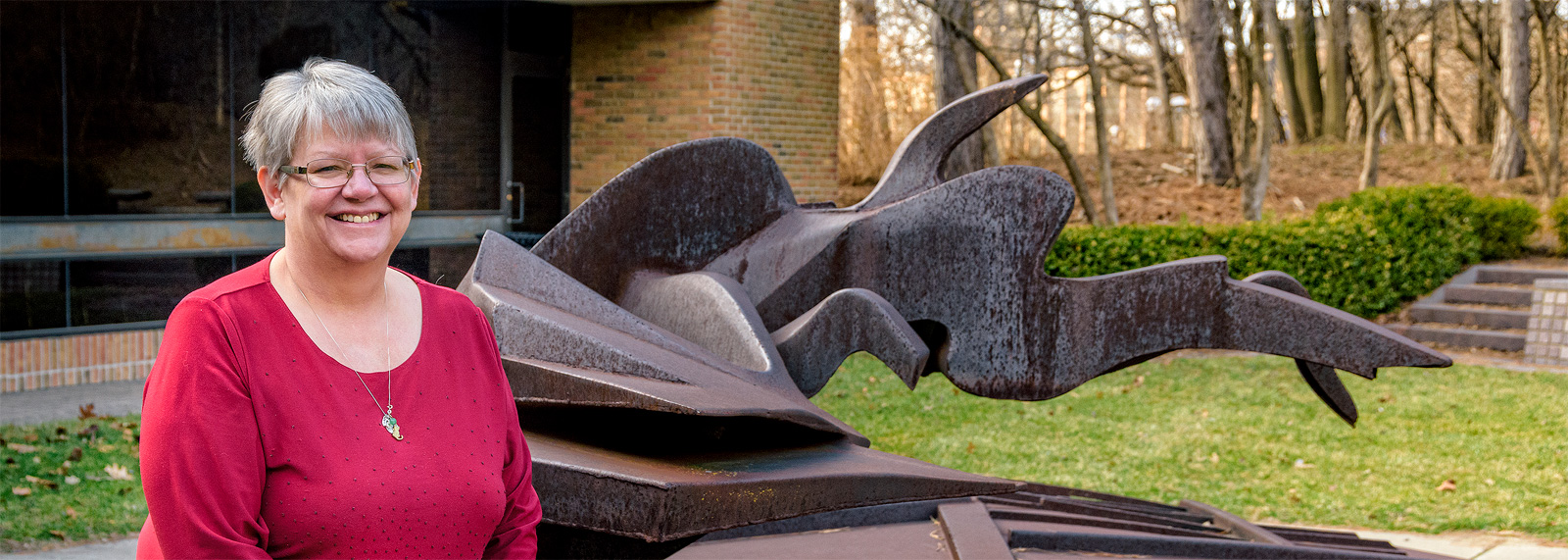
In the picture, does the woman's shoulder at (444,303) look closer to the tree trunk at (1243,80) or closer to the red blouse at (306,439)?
the red blouse at (306,439)

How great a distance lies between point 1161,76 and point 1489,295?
7.84m

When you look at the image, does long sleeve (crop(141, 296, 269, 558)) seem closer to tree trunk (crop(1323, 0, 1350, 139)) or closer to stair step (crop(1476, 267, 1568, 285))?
stair step (crop(1476, 267, 1568, 285))

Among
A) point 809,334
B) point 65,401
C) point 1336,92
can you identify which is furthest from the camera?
point 1336,92

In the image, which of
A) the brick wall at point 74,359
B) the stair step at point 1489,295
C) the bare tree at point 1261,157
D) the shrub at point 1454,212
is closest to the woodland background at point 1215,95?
the bare tree at point 1261,157

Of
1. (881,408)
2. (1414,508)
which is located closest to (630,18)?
(881,408)

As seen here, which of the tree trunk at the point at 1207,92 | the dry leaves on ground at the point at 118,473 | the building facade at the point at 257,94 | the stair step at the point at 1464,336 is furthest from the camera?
the tree trunk at the point at 1207,92

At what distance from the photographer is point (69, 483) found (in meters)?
6.79

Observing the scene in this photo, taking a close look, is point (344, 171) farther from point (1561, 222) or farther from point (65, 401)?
point (1561, 222)

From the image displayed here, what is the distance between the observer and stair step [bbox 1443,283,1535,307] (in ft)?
39.7

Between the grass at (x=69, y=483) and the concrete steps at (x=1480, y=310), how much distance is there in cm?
1095

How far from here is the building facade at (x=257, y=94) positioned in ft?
31.6

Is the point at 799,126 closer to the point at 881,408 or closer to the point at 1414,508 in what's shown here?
the point at 881,408

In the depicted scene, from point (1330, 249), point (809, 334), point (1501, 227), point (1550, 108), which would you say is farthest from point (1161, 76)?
point (809, 334)

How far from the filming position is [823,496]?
2818 millimetres
